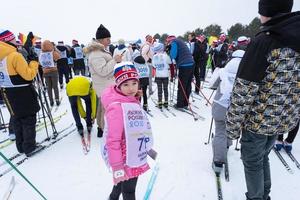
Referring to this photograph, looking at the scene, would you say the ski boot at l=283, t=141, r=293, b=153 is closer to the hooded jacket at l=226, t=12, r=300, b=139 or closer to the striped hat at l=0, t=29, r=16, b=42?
the hooded jacket at l=226, t=12, r=300, b=139

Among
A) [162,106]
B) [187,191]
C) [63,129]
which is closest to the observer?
[187,191]

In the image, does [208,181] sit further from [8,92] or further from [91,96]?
[8,92]

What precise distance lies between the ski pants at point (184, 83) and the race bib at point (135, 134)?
4.42m

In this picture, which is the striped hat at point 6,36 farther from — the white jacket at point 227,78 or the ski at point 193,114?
the ski at point 193,114

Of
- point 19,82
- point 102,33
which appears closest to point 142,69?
point 102,33

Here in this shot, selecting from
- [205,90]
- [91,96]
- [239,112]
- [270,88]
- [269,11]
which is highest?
[269,11]

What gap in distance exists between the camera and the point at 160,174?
3.50 meters

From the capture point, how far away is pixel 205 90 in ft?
30.7

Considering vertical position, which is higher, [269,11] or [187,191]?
[269,11]

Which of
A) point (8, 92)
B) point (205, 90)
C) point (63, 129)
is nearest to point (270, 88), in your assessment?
point (8, 92)

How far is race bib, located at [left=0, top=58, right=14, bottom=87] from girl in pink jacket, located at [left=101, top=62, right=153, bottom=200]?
2379mm

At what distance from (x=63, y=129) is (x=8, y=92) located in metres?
1.88

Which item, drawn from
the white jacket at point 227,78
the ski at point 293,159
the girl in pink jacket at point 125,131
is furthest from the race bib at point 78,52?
the girl in pink jacket at point 125,131

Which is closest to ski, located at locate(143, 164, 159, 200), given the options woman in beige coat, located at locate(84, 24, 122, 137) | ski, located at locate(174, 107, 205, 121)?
woman in beige coat, located at locate(84, 24, 122, 137)
